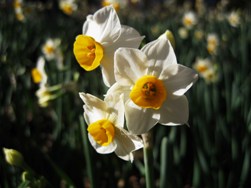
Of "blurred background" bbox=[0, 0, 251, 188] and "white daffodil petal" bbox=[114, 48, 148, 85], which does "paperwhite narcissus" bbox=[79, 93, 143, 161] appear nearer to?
"white daffodil petal" bbox=[114, 48, 148, 85]

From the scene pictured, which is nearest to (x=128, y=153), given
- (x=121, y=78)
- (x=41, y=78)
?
(x=121, y=78)

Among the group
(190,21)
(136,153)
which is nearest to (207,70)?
(136,153)

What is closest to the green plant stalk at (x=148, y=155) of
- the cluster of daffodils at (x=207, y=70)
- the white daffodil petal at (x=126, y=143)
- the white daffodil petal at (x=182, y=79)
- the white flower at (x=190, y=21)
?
the white daffodil petal at (x=126, y=143)

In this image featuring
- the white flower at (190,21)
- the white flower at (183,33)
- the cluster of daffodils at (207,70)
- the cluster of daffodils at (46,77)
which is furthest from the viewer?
the white flower at (190,21)

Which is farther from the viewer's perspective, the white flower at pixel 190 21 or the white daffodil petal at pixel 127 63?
the white flower at pixel 190 21

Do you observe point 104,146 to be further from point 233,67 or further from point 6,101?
point 233,67

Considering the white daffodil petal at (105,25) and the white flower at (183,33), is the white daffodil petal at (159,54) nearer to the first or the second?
the white daffodil petal at (105,25)

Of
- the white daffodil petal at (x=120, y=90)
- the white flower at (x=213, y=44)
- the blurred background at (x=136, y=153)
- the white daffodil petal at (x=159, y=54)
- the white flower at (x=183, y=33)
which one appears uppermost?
the white daffodil petal at (x=159, y=54)
